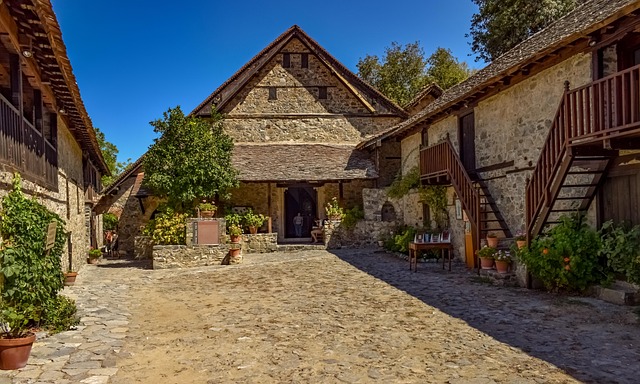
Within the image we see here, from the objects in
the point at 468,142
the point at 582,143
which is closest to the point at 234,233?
the point at 468,142

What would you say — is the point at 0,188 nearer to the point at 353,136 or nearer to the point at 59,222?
the point at 59,222

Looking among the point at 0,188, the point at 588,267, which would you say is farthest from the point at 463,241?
the point at 0,188

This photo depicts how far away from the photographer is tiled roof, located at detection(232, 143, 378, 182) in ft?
66.3

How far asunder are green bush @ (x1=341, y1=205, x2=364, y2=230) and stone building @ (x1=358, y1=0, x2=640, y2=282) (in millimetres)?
5571

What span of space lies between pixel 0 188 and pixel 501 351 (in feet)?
22.7

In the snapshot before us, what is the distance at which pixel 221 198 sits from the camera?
20.1m

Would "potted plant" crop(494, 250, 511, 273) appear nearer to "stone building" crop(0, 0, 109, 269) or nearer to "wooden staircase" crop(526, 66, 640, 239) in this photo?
"wooden staircase" crop(526, 66, 640, 239)

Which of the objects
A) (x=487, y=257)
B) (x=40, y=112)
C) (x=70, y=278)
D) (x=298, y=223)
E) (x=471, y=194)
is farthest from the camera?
(x=298, y=223)

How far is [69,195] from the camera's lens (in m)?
13.7

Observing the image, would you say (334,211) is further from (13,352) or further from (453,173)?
(13,352)

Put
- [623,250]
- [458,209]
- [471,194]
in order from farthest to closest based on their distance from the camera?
[458,209] < [471,194] < [623,250]

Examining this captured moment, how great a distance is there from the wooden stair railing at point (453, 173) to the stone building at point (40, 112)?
32.3 feet

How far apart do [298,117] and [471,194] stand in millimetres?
Result: 11784

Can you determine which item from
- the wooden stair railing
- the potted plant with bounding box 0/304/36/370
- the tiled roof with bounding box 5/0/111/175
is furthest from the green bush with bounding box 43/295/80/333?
the wooden stair railing
